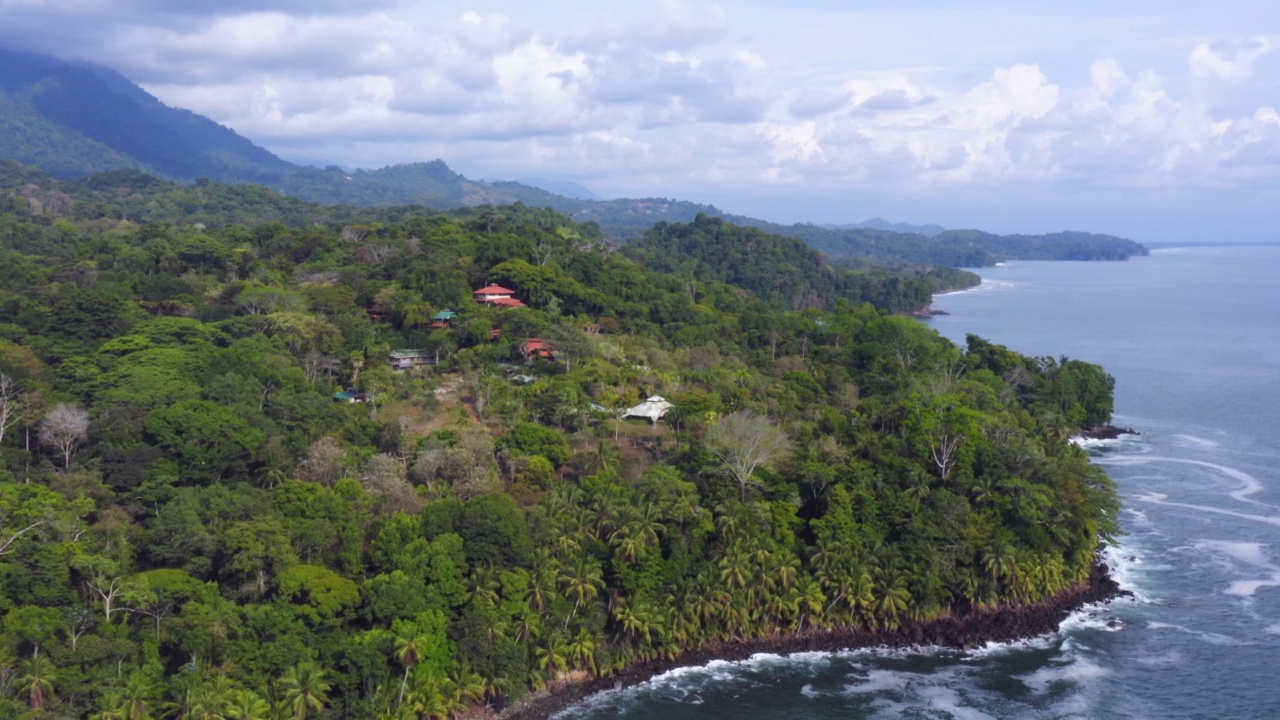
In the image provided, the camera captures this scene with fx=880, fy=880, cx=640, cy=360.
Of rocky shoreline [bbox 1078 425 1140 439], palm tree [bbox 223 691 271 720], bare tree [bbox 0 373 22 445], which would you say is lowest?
palm tree [bbox 223 691 271 720]

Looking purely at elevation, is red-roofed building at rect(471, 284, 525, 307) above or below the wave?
below

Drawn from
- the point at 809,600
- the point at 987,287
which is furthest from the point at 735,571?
the point at 987,287

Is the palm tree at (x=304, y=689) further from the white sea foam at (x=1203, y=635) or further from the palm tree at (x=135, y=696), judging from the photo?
the white sea foam at (x=1203, y=635)

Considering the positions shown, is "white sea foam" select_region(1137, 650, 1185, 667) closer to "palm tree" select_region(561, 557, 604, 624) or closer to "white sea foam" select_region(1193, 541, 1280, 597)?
"white sea foam" select_region(1193, 541, 1280, 597)

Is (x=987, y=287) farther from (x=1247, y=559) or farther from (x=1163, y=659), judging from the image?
(x=1163, y=659)

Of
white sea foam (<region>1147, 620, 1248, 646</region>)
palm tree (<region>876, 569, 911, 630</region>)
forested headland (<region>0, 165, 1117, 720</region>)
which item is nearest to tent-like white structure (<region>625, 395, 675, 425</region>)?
forested headland (<region>0, 165, 1117, 720</region>)

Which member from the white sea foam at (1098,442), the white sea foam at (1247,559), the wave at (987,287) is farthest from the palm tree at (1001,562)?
the wave at (987,287)
